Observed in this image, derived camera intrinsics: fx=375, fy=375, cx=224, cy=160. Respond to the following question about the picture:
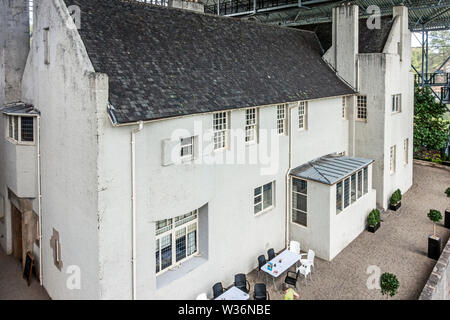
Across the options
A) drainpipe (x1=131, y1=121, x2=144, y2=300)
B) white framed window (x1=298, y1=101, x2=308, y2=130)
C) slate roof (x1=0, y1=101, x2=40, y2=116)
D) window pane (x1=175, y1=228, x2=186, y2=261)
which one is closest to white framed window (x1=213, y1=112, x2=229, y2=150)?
window pane (x1=175, y1=228, x2=186, y2=261)

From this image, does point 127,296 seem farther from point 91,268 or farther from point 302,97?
point 302,97

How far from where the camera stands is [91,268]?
11523mm

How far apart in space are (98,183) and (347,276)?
11220 mm

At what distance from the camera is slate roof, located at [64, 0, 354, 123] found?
12414 mm

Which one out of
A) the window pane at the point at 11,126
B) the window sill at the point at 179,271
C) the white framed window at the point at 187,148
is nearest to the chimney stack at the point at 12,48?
the window pane at the point at 11,126

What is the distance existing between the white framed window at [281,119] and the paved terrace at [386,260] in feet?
20.9

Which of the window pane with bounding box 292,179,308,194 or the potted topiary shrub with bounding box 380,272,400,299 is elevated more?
the window pane with bounding box 292,179,308,194

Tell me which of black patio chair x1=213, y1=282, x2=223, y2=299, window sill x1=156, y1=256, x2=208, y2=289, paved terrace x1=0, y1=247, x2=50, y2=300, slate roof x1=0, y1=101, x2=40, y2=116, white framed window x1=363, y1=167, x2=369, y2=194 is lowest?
paved terrace x1=0, y1=247, x2=50, y2=300

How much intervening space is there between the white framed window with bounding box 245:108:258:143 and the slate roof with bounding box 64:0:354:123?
0.59 metres

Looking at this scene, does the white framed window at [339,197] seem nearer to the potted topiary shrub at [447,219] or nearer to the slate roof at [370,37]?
the potted topiary shrub at [447,219]

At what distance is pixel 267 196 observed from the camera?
58.0ft

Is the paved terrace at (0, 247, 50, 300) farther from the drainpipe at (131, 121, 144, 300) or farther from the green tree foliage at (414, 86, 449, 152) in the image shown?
the green tree foliage at (414, 86, 449, 152)

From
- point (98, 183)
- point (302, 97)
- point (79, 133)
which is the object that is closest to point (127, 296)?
point (98, 183)

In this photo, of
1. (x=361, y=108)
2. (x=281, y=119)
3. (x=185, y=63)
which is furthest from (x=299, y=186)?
(x=361, y=108)
